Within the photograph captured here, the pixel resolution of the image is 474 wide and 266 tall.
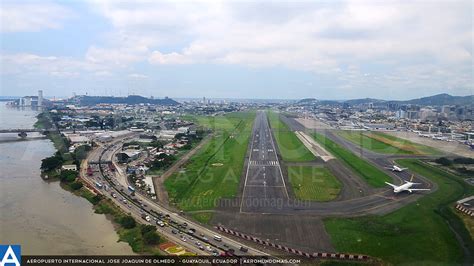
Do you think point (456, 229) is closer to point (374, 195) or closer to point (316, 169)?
point (374, 195)

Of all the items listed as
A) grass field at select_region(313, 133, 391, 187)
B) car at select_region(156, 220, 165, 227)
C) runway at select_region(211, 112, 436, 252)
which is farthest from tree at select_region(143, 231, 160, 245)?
grass field at select_region(313, 133, 391, 187)

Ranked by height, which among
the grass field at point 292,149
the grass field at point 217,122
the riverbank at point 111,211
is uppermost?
the grass field at point 217,122

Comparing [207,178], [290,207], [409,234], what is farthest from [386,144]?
[409,234]

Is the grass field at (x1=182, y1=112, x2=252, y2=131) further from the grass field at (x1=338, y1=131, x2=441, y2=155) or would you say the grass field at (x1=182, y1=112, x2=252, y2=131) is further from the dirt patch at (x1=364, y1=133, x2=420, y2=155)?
the dirt patch at (x1=364, y1=133, x2=420, y2=155)

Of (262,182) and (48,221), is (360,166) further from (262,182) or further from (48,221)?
(48,221)

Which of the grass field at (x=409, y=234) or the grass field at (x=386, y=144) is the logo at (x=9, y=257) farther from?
the grass field at (x=386, y=144)

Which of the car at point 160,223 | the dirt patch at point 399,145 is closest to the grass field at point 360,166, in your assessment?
the dirt patch at point 399,145
